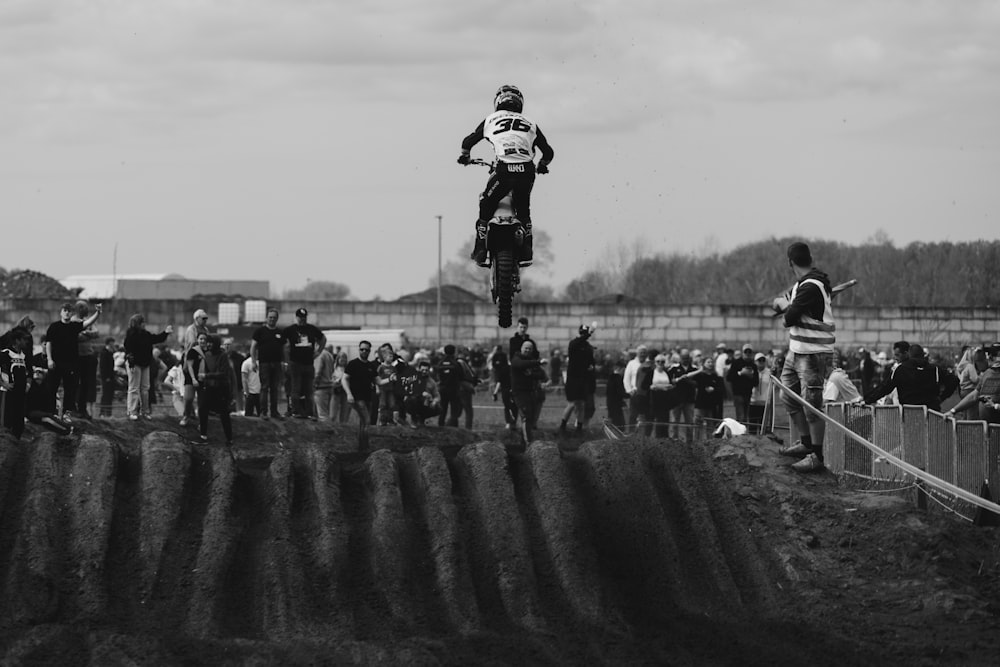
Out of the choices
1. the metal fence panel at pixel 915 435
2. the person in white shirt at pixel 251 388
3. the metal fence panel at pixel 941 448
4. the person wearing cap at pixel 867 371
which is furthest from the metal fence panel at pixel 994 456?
the person wearing cap at pixel 867 371

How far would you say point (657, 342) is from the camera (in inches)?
1688

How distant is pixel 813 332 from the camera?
555 inches

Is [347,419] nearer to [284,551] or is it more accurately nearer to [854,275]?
[284,551]

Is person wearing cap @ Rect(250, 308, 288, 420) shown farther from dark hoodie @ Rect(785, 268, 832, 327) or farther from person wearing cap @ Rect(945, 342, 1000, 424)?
person wearing cap @ Rect(945, 342, 1000, 424)

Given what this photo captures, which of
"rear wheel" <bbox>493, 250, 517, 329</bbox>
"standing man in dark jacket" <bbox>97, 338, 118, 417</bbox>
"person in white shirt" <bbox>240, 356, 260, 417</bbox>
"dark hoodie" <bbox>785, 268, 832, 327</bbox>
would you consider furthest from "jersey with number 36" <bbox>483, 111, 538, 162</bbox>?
"standing man in dark jacket" <bbox>97, 338, 118, 417</bbox>

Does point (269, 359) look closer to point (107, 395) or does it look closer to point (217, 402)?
point (217, 402)

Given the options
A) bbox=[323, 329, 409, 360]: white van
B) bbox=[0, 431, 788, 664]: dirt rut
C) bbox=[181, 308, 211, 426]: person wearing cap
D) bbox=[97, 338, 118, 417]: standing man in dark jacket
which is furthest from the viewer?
bbox=[323, 329, 409, 360]: white van

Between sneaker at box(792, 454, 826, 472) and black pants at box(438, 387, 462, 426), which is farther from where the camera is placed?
black pants at box(438, 387, 462, 426)

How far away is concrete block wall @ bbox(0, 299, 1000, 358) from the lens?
4200cm

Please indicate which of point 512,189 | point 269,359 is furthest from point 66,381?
point 512,189

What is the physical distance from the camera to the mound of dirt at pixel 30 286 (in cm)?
4641

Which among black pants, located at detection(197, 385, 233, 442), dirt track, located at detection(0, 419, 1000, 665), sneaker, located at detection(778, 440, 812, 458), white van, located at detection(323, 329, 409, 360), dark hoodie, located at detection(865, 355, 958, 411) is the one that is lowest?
dirt track, located at detection(0, 419, 1000, 665)

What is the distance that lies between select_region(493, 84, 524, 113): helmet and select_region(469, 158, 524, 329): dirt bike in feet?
2.05

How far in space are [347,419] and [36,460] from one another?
11.1m
